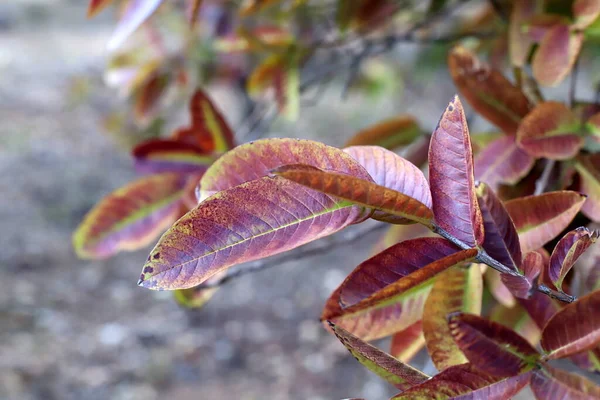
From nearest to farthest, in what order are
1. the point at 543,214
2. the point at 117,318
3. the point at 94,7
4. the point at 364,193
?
the point at 364,193, the point at 543,214, the point at 94,7, the point at 117,318

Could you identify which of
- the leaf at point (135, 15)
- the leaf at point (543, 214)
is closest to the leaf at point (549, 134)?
the leaf at point (543, 214)

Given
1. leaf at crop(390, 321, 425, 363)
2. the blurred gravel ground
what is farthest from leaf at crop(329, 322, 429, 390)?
the blurred gravel ground

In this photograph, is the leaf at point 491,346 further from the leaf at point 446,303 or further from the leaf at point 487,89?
the leaf at point 487,89

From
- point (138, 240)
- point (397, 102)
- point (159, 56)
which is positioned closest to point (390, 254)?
point (138, 240)

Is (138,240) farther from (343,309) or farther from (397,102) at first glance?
(397,102)

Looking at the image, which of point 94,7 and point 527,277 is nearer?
point 527,277

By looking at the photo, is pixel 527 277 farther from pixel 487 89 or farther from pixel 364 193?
pixel 487 89

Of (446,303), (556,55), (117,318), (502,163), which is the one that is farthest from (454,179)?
(117,318)
